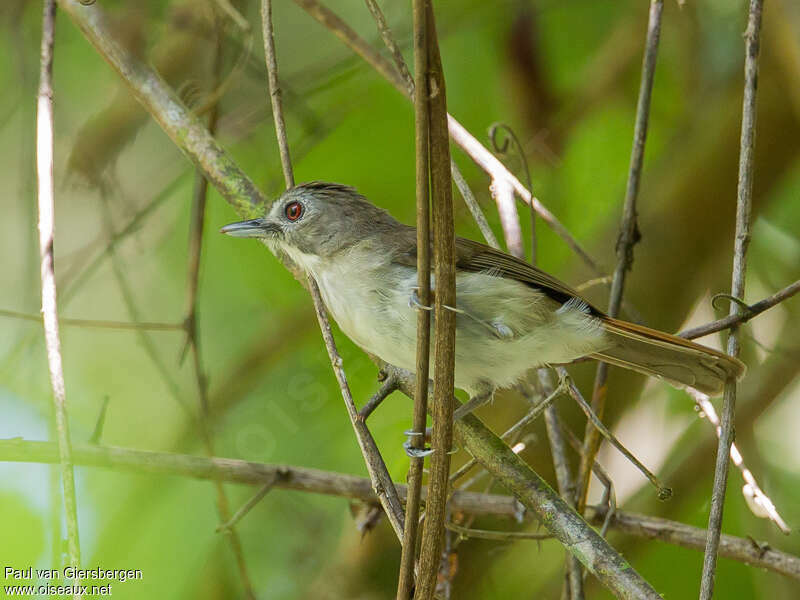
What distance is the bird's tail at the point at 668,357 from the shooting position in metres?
2.72

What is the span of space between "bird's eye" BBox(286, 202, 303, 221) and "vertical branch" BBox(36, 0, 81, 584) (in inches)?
31.4

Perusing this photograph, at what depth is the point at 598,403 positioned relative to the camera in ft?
10.7

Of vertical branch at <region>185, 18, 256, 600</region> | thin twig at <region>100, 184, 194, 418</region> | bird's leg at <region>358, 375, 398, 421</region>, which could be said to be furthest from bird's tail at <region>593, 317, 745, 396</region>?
thin twig at <region>100, 184, 194, 418</region>

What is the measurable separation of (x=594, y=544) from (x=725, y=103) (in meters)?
2.85

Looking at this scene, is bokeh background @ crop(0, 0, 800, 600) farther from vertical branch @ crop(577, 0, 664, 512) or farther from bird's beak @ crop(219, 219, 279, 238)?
bird's beak @ crop(219, 219, 279, 238)

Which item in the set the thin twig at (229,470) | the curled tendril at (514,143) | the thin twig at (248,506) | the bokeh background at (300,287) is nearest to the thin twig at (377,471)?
the thin twig at (229,470)

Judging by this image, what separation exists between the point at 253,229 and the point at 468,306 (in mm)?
800

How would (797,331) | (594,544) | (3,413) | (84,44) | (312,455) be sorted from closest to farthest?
(594,544) → (3,413) → (797,331) → (312,455) → (84,44)

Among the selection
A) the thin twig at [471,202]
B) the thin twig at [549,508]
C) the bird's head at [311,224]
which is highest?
the bird's head at [311,224]

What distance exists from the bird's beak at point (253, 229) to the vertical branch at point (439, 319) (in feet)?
4.64

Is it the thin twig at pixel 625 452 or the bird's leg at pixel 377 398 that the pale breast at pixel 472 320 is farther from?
the thin twig at pixel 625 452

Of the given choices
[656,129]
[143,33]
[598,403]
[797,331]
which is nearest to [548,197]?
[656,129]

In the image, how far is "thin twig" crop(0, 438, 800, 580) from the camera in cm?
263

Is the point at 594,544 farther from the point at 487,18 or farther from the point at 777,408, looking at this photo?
the point at 487,18
